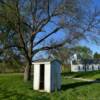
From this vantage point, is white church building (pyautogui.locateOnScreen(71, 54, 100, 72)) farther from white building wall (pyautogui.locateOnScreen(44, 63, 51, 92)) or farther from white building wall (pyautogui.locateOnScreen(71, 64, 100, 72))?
white building wall (pyautogui.locateOnScreen(44, 63, 51, 92))

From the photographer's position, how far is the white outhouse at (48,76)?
16.5 metres

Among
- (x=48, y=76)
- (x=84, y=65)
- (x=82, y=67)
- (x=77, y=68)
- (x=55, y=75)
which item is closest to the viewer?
(x=48, y=76)

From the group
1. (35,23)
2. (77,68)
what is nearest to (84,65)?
(77,68)

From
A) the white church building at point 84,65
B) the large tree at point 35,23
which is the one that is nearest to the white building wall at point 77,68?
the white church building at point 84,65

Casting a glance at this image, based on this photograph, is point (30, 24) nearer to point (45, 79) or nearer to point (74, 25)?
point (74, 25)

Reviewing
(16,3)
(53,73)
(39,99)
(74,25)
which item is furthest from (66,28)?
(39,99)

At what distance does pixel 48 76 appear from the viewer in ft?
54.4

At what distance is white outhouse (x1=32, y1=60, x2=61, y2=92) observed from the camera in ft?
54.2

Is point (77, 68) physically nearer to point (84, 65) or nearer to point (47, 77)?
point (84, 65)

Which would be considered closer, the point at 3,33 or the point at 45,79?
the point at 45,79

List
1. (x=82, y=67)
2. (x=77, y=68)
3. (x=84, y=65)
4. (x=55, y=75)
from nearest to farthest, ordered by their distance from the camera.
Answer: (x=55, y=75), (x=84, y=65), (x=82, y=67), (x=77, y=68)

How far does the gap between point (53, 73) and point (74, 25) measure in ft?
28.9

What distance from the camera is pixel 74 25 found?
79.5ft

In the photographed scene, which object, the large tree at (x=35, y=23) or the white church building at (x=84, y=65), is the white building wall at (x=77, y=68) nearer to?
the white church building at (x=84, y=65)
